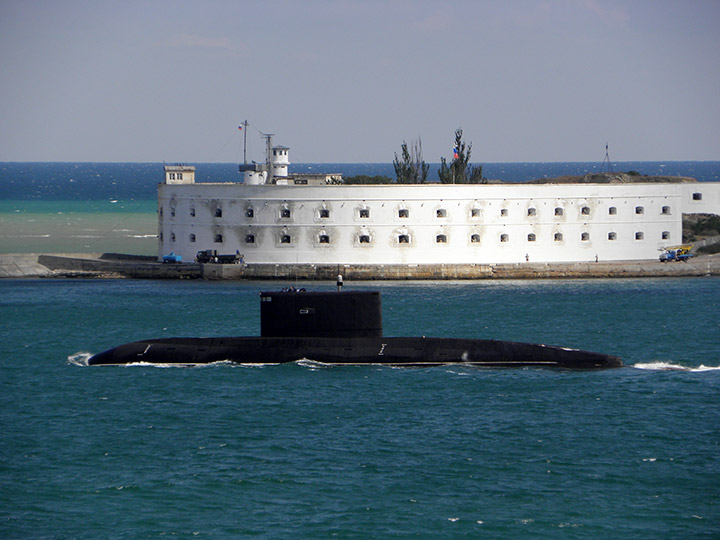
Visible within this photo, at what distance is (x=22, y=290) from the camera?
2672 inches

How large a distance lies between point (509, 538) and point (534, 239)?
50335 millimetres

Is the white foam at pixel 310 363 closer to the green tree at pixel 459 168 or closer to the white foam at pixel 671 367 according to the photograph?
the white foam at pixel 671 367

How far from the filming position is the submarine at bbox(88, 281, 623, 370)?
127 ft

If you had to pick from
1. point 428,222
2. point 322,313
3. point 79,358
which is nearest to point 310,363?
point 322,313

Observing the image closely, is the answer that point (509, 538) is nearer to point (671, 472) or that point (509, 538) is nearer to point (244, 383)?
point (671, 472)

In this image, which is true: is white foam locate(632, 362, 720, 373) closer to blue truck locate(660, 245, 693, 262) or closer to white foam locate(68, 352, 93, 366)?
white foam locate(68, 352, 93, 366)

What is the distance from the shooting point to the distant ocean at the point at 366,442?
2478cm

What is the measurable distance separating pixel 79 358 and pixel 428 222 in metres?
32.6

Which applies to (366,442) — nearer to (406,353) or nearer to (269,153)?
(406,353)

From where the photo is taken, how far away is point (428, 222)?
71312 millimetres

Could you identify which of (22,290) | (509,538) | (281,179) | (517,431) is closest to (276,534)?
(509,538)

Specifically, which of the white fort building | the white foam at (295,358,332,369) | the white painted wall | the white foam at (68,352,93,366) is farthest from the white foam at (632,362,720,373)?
the white painted wall

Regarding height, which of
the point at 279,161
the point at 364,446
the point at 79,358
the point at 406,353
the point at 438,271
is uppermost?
the point at 279,161

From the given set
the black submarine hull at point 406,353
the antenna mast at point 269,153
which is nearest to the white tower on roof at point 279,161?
the antenna mast at point 269,153
